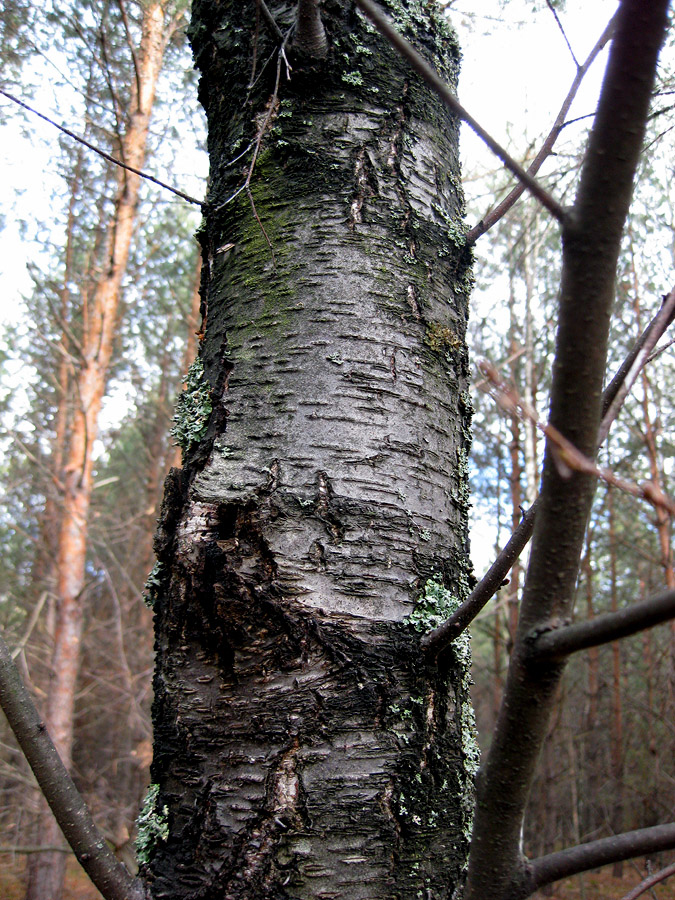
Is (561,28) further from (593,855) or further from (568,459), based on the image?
(593,855)

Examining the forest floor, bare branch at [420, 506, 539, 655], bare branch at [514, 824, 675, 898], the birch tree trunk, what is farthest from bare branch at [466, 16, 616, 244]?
the forest floor

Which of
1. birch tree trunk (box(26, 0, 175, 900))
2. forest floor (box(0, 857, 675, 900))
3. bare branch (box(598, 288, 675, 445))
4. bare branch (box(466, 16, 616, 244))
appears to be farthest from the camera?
forest floor (box(0, 857, 675, 900))

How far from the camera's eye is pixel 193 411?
112 cm

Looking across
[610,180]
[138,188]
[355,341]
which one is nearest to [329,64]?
[355,341]

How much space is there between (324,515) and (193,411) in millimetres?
343

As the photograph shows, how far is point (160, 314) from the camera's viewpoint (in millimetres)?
9672

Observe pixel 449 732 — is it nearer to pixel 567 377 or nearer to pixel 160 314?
pixel 567 377

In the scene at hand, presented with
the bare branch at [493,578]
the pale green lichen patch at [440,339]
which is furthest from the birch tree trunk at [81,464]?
the bare branch at [493,578]

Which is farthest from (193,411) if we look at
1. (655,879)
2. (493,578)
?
(655,879)

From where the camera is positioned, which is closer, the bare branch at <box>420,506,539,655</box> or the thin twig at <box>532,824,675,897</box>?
the thin twig at <box>532,824,675,897</box>

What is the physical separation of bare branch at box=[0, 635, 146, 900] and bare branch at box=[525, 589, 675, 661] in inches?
27.8

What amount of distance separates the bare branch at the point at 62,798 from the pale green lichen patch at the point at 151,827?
37 millimetres

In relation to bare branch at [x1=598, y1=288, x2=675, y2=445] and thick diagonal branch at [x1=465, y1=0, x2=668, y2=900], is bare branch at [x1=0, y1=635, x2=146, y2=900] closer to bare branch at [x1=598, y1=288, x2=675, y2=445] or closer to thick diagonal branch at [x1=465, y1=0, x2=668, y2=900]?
thick diagonal branch at [x1=465, y1=0, x2=668, y2=900]

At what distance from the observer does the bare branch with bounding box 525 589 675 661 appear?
450 millimetres
